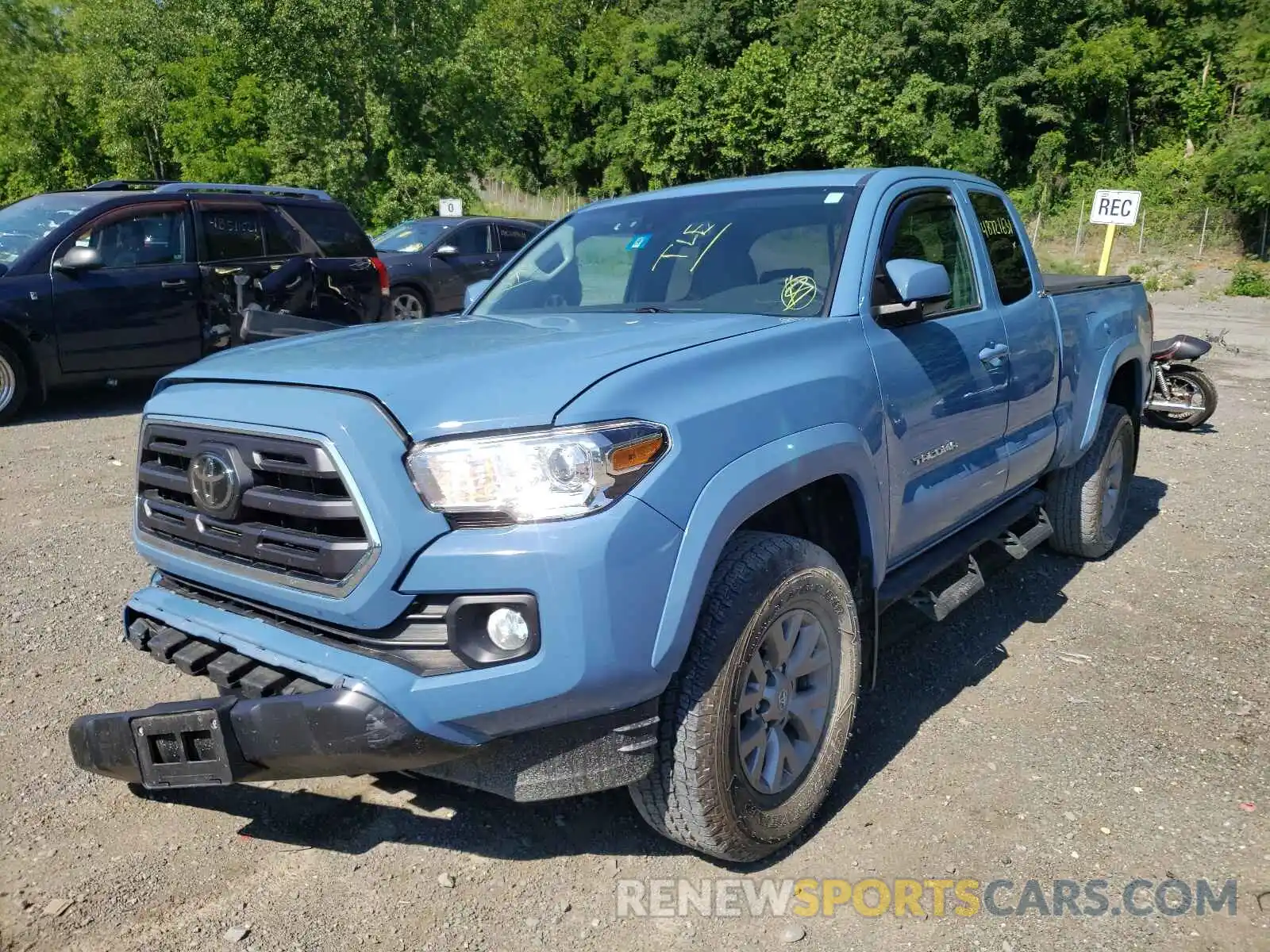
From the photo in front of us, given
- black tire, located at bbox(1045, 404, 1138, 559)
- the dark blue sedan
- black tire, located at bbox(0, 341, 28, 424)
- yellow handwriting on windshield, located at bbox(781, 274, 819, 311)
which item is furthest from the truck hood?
the dark blue sedan

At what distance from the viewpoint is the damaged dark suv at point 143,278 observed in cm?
802

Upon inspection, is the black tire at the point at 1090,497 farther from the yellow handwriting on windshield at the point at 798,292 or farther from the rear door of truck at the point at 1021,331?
the yellow handwriting on windshield at the point at 798,292

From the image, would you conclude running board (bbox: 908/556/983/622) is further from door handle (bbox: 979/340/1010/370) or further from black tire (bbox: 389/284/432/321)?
black tire (bbox: 389/284/432/321)

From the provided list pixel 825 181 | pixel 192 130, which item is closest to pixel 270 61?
pixel 192 130

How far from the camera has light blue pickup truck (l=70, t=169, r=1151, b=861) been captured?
2.23 m

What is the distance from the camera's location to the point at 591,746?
236 cm

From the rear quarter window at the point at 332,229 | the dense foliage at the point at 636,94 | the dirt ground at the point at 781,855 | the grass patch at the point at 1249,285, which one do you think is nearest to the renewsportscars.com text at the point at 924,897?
the dirt ground at the point at 781,855

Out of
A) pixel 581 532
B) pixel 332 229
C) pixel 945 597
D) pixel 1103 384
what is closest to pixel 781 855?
pixel 945 597

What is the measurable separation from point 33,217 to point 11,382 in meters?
1.61

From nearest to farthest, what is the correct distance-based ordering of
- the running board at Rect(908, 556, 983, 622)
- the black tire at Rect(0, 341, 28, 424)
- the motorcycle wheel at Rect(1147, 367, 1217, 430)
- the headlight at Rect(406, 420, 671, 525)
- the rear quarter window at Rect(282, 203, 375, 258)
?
the headlight at Rect(406, 420, 671, 525) → the running board at Rect(908, 556, 983, 622) → the black tire at Rect(0, 341, 28, 424) → the motorcycle wheel at Rect(1147, 367, 1217, 430) → the rear quarter window at Rect(282, 203, 375, 258)

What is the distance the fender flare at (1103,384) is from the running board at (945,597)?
140 cm

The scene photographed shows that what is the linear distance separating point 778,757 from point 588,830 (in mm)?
669

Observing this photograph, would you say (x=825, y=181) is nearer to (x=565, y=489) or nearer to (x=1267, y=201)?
(x=565, y=489)

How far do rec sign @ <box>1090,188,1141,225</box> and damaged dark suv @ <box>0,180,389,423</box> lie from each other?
978 centimetres
